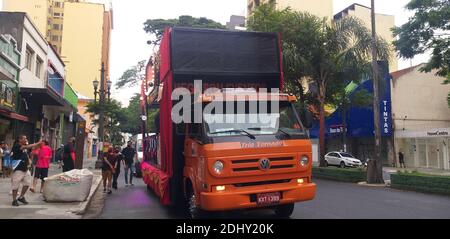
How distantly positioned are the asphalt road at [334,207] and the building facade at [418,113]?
21.7 m

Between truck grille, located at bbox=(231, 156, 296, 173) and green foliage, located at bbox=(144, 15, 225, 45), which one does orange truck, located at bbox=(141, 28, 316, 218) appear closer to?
truck grille, located at bbox=(231, 156, 296, 173)

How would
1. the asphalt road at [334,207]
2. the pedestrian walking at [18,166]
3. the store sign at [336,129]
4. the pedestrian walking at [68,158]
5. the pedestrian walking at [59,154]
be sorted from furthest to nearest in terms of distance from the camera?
the store sign at [336,129] < the pedestrian walking at [59,154] < the pedestrian walking at [68,158] < the pedestrian walking at [18,166] < the asphalt road at [334,207]

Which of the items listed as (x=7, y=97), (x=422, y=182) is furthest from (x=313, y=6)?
(x=7, y=97)

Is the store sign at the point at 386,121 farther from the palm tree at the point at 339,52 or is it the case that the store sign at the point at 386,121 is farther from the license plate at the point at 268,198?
the license plate at the point at 268,198

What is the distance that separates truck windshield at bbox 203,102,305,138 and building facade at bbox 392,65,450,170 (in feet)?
93.7

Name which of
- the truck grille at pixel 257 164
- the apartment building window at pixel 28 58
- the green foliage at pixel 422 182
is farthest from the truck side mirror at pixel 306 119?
the apartment building window at pixel 28 58

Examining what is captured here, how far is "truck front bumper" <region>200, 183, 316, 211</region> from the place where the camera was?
733 centimetres

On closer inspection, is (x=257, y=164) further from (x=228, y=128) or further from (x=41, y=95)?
(x=41, y=95)

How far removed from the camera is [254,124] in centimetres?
802

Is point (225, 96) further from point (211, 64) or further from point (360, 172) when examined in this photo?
point (360, 172)

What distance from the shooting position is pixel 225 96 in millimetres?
8055

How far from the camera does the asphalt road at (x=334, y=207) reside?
9641 mm

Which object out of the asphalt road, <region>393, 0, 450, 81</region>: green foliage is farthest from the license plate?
<region>393, 0, 450, 81</region>: green foliage

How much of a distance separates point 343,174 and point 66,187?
13991 millimetres
